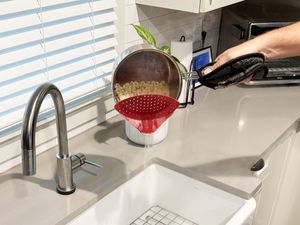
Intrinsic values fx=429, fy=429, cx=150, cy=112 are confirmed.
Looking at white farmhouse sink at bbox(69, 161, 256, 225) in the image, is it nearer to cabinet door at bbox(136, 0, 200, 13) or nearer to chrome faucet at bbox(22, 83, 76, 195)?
chrome faucet at bbox(22, 83, 76, 195)

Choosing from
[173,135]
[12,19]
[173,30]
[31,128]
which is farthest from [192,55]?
[31,128]

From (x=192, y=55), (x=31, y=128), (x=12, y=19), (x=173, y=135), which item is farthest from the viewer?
(x=192, y=55)

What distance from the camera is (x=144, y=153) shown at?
1396 mm

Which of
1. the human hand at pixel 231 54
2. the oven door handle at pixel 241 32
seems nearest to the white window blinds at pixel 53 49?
the human hand at pixel 231 54

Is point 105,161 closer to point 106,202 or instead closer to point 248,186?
point 106,202

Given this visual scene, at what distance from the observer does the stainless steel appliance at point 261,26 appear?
1.81 m

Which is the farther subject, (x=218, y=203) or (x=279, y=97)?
(x=279, y=97)

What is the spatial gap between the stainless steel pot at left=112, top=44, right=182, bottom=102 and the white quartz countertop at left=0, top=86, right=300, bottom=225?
20 centimetres

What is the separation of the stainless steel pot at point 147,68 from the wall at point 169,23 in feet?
1.04

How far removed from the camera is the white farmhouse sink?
121cm

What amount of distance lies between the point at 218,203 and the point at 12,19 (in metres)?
0.79

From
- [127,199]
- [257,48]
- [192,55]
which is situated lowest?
[127,199]

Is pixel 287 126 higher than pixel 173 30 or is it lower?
lower

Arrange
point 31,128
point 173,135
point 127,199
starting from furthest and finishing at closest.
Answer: point 173,135 → point 127,199 → point 31,128
